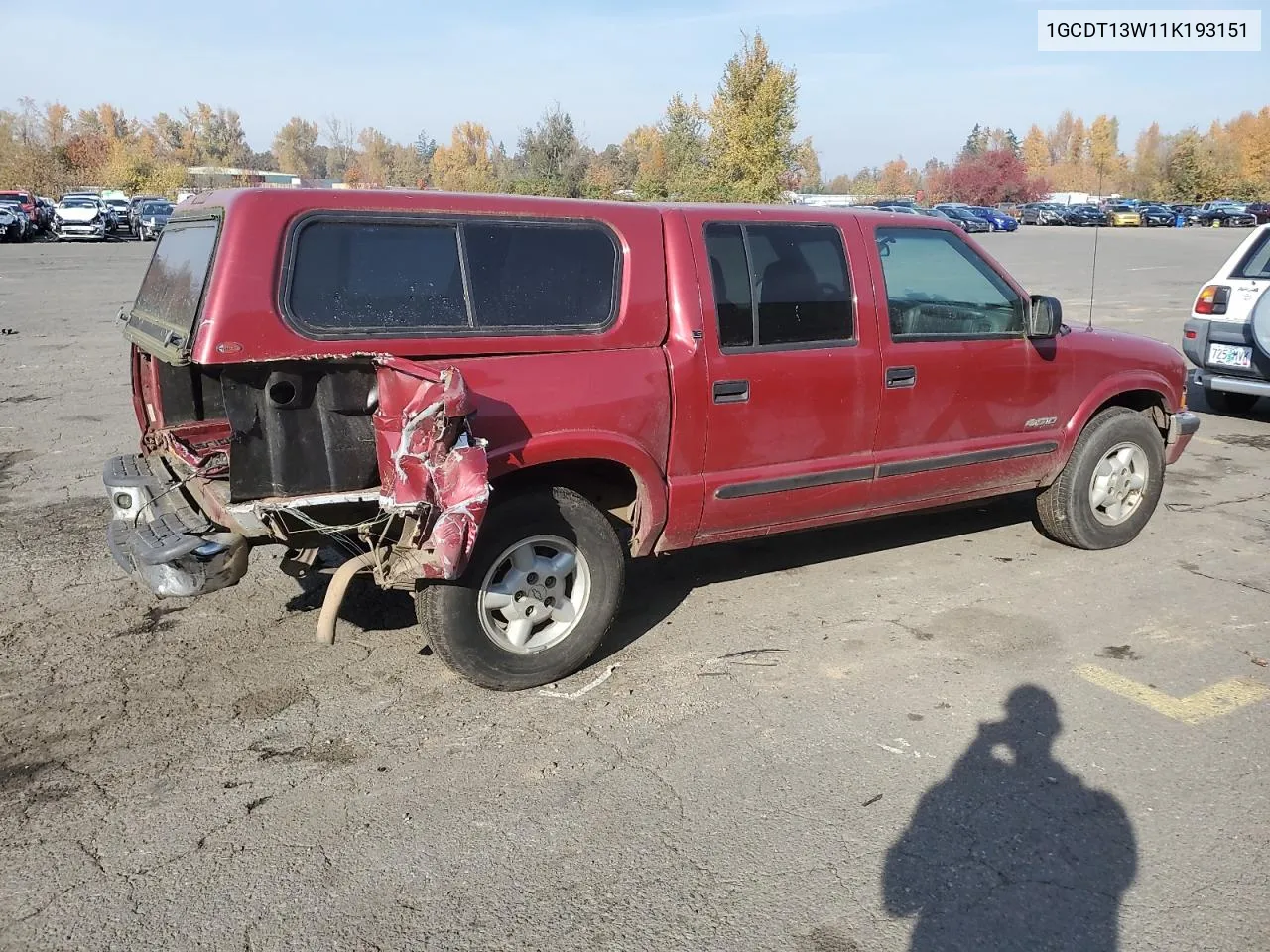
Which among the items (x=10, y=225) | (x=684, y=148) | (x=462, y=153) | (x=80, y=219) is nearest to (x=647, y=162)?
(x=684, y=148)

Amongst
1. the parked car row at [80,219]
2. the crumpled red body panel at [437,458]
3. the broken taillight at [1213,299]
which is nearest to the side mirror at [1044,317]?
the crumpled red body panel at [437,458]

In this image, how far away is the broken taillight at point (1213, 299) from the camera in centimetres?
932

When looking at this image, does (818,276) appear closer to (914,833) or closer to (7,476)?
(914,833)

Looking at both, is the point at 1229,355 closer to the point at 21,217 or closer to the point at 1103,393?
the point at 1103,393

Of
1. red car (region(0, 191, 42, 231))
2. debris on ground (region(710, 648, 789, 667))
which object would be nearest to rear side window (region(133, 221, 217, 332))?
debris on ground (region(710, 648, 789, 667))

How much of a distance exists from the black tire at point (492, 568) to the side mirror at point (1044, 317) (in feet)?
8.39

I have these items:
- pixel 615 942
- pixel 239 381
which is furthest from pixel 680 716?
pixel 239 381

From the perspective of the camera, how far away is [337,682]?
421 centimetres

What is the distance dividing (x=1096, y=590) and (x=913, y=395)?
56.3 inches

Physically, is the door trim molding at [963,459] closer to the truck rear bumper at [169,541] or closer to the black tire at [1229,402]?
the truck rear bumper at [169,541]

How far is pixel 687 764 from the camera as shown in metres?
3.63

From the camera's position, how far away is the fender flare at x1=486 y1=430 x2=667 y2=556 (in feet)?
12.8

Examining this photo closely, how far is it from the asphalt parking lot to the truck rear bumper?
0.52 m

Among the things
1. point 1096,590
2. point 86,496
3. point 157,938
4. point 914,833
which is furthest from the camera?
point 86,496
